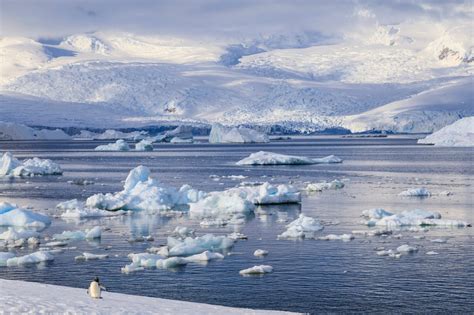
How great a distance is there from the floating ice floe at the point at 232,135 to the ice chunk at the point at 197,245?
105374mm

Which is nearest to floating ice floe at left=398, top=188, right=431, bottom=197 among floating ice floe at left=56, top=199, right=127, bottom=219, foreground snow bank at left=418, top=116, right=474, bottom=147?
floating ice floe at left=56, top=199, right=127, bottom=219

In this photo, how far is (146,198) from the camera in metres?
40.3

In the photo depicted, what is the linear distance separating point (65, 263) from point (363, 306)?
33.8 feet

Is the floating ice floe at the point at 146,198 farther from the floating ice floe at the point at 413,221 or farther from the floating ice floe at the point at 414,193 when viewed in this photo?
the floating ice floe at the point at 414,193

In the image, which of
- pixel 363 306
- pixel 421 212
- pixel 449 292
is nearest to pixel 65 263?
pixel 363 306

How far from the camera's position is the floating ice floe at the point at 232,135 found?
139238mm

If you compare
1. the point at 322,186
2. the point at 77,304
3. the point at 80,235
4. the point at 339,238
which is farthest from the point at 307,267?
the point at 322,186

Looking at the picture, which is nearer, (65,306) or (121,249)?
(65,306)

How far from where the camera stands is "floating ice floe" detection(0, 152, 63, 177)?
66812 mm

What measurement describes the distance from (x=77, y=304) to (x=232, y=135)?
127 m

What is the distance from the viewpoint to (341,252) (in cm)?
2747

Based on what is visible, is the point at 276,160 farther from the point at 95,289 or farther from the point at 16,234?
the point at 95,289

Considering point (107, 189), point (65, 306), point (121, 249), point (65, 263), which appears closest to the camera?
point (65, 306)

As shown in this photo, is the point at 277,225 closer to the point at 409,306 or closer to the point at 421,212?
the point at 421,212
